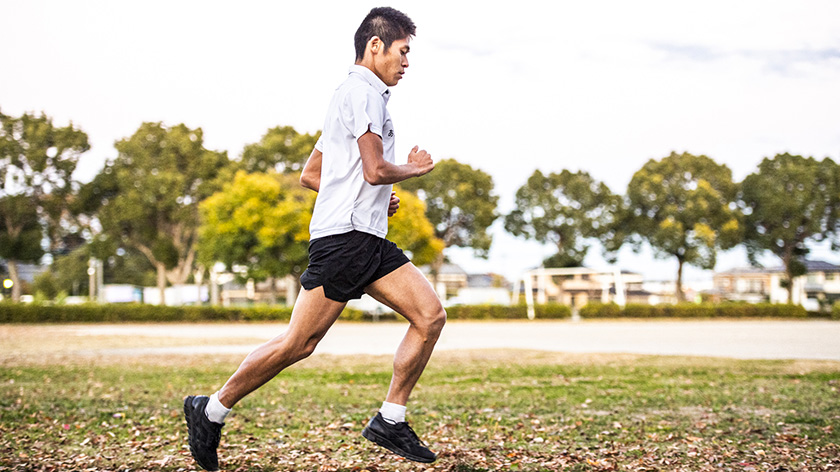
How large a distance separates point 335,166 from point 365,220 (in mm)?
273

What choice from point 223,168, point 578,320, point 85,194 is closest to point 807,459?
point 578,320

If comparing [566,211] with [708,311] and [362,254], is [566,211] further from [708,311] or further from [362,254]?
[362,254]

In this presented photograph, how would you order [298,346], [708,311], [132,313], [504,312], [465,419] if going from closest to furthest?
[298,346] → [465,419] → [132,313] → [504,312] → [708,311]

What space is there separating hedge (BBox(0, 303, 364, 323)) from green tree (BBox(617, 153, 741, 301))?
23134 millimetres

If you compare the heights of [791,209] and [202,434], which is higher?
[791,209]

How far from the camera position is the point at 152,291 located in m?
67.0

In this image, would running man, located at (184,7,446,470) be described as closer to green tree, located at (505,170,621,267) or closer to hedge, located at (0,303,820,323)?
hedge, located at (0,303,820,323)

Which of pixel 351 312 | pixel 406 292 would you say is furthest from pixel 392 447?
pixel 351 312

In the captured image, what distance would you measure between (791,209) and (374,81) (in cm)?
5243

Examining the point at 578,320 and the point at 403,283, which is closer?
the point at 403,283

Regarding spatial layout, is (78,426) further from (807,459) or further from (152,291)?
(152,291)

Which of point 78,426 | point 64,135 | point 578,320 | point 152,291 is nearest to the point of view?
point 78,426

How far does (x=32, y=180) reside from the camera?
45.4m

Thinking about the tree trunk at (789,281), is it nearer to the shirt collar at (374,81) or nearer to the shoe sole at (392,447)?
the shoe sole at (392,447)
